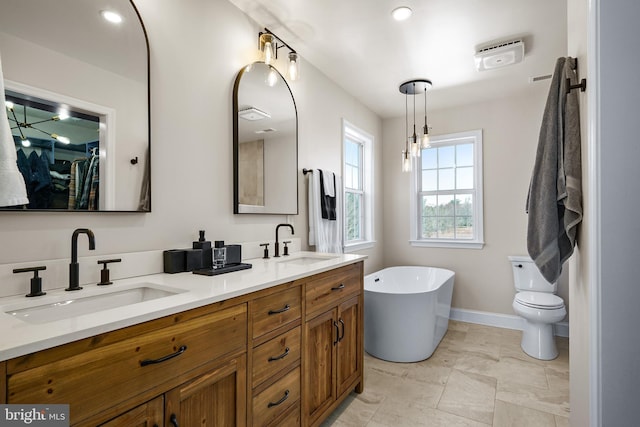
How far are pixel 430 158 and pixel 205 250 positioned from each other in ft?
10.8

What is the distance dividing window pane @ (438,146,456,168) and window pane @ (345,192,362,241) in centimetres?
114

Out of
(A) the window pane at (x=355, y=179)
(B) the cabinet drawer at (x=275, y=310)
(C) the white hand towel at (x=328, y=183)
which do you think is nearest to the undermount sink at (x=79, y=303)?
(B) the cabinet drawer at (x=275, y=310)

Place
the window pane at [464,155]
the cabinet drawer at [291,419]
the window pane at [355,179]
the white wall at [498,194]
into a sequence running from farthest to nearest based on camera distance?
the window pane at [464,155] → the window pane at [355,179] → the white wall at [498,194] → the cabinet drawer at [291,419]

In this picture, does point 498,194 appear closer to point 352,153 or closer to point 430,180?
point 430,180

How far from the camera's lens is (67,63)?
1282mm

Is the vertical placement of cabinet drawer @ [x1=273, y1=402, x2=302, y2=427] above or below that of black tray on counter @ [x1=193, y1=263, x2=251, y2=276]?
below

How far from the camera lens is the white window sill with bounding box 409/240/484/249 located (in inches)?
148

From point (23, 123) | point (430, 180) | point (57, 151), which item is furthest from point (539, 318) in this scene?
point (23, 123)

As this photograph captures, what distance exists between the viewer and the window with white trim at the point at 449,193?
3791 millimetres

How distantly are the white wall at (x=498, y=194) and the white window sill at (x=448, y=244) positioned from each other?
2.0 inches

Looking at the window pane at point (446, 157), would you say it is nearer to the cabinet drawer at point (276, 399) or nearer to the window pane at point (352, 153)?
the window pane at point (352, 153)

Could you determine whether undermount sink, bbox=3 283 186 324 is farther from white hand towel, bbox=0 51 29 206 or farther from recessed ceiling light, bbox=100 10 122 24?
recessed ceiling light, bbox=100 10 122 24

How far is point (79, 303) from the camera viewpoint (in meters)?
1.17

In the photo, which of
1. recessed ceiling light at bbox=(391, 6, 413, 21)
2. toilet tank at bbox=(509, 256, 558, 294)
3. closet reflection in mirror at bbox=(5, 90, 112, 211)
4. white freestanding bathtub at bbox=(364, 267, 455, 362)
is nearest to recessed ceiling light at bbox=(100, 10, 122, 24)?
closet reflection in mirror at bbox=(5, 90, 112, 211)
